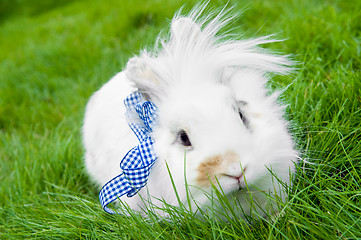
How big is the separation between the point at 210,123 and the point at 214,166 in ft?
0.70

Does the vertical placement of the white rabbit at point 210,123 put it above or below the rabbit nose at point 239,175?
above

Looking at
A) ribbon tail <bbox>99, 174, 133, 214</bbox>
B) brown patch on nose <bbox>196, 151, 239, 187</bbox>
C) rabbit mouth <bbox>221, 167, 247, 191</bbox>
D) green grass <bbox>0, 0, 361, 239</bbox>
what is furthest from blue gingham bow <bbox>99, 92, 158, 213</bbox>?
rabbit mouth <bbox>221, 167, 247, 191</bbox>

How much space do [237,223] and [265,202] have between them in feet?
0.75

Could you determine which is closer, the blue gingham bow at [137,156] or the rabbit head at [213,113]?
the rabbit head at [213,113]

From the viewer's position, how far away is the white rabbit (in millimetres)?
1817

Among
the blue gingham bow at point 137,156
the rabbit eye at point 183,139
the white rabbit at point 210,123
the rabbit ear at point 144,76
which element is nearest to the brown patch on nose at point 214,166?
the white rabbit at point 210,123

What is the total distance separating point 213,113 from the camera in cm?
189

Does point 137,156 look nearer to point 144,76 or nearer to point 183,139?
point 183,139

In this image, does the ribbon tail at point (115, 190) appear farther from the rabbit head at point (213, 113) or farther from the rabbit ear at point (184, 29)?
the rabbit ear at point (184, 29)

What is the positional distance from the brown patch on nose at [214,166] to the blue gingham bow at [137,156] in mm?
402

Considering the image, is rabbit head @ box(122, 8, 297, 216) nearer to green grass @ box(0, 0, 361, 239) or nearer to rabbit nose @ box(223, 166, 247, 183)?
rabbit nose @ box(223, 166, 247, 183)

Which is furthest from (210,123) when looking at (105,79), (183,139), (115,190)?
(105,79)

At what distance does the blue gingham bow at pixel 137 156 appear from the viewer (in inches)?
84.8

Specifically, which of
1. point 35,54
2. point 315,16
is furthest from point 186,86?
point 35,54
